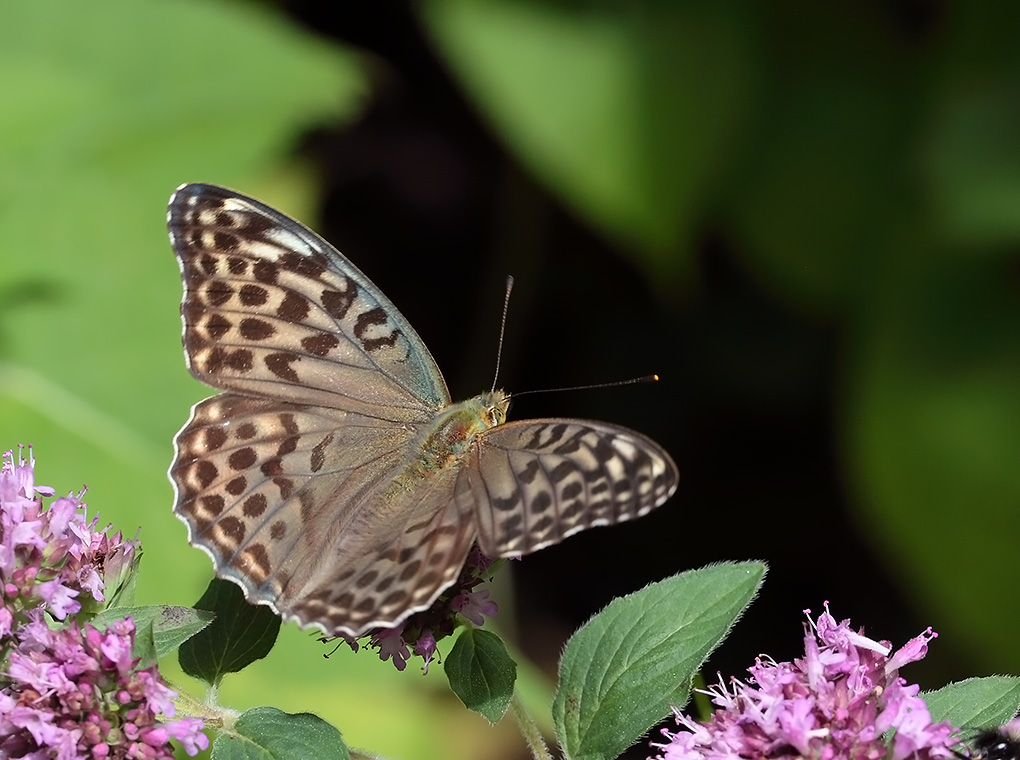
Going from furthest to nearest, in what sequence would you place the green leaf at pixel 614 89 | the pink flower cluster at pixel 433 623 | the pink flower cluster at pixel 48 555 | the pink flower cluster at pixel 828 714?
the green leaf at pixel 614 89 < the pink flower cluster at pixel 433 623 < the pink flower cluster at pixel 48 555 < the pink flower cluster at pixel 828 714

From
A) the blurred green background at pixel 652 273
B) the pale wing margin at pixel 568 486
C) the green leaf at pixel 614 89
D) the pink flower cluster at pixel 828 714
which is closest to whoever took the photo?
the pink flower cluster at pixel 828 714

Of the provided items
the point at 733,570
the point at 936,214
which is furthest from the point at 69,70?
the point at 733,570

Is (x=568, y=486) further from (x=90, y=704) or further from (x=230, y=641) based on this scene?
(x=90, y=704)

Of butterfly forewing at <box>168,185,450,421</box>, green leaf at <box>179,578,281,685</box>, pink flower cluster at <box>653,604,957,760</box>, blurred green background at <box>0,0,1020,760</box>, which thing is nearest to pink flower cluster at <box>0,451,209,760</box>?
green leaf at <box>179,578,281,685</box>

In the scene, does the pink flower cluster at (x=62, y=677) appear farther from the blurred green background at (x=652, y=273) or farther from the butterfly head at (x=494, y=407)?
the blurred green background at (x=652, y=273)

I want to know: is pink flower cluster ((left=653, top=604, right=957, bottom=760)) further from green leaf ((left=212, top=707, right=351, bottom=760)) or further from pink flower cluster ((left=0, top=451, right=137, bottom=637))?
pink flower cluster ((left=0, top=451, right=137, bottom=637))

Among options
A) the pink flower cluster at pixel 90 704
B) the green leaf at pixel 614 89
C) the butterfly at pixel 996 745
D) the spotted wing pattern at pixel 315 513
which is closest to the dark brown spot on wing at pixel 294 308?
the spotted wing pattern at pixel 315 513

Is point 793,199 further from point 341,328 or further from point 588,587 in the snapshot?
point 341,328
